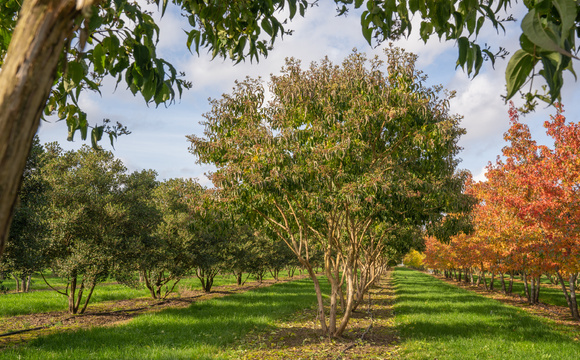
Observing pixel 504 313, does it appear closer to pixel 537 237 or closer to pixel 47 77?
pixel 537 237

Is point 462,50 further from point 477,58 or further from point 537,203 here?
point 537,203

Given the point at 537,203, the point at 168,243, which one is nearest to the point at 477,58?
the point at 537,203

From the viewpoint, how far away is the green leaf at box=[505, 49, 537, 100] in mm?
1581

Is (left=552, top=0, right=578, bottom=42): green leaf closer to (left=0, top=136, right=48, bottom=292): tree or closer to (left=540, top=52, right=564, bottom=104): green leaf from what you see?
(left=540, top=52, right=564, bottom=104): green leaf

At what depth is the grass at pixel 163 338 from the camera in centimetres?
972

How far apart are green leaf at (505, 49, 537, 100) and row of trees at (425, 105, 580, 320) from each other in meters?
15.9

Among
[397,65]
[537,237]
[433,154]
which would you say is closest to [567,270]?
[537,237]

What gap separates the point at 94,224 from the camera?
16594 millimetres

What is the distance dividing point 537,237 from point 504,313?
5.12 m

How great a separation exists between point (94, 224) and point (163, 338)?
7299 millimetres

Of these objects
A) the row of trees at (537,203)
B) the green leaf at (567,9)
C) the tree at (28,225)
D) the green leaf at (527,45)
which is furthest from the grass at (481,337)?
the tree at (28,225)

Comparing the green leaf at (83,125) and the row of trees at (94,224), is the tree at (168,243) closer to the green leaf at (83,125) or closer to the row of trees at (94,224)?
the row of trees at (94,224)

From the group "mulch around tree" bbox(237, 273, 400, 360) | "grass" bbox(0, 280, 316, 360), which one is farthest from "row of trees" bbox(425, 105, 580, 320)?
"grass" bbox(0, 280, 316, 360)

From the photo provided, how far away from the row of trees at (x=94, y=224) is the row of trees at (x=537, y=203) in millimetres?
12875
